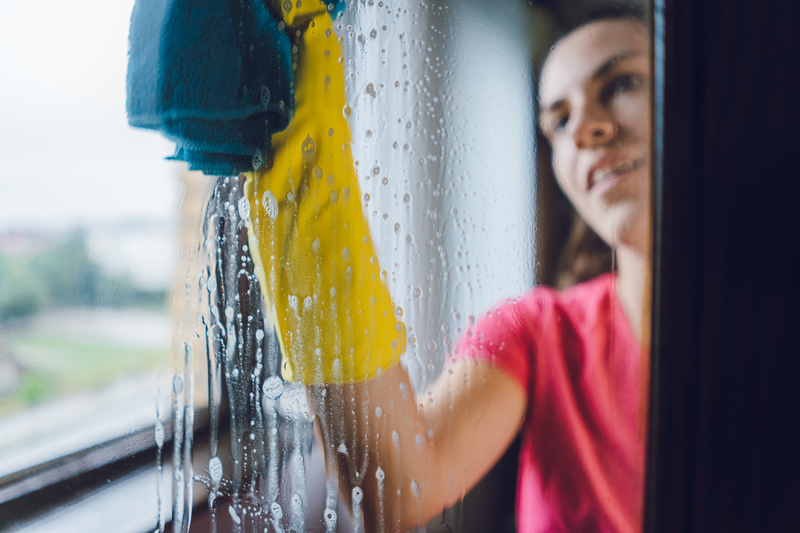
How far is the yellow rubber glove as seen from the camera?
0.44m

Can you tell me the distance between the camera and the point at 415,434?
1.42ft

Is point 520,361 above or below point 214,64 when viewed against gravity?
below

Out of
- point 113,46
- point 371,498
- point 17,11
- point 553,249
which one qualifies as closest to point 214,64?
point 113,46

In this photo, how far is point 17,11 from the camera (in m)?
0.46

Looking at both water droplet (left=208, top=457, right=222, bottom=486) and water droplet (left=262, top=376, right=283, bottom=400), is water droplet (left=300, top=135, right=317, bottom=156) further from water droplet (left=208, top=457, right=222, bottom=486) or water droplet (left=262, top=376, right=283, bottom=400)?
water droplet (left=208, top=457, right=222, bottom=486)

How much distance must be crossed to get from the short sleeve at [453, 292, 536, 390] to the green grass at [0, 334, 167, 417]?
339mm

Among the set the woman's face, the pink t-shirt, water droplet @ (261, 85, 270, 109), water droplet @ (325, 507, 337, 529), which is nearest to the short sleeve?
the pink t-shirt

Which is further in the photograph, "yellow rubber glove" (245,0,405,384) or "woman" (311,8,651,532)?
"yellow rubber glove" (245,0,405,384)

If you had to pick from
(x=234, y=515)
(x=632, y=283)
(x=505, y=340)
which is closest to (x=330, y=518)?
(x=234, y=515)

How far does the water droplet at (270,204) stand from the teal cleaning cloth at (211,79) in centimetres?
4

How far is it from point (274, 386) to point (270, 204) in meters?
0.20

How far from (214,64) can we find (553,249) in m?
0.37

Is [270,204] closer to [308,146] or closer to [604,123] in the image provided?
[308,146]

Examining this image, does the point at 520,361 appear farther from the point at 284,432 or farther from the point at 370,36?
the point at 370,36
